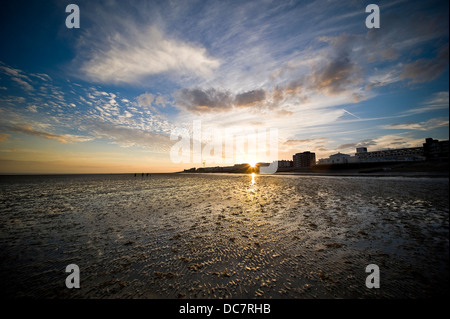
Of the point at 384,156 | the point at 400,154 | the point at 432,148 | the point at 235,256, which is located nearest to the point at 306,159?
the point at 384,156

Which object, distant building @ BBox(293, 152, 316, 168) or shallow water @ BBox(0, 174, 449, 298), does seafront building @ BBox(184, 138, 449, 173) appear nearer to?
distant building @ BBox(293, 152, 316, 168)

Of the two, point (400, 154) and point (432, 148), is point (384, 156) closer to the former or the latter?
point (400, 154)

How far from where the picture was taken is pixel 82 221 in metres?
10.1

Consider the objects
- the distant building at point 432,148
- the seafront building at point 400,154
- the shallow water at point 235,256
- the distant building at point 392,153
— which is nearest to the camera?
the shallow water at point 235,256

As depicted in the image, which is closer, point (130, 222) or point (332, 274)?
point (332, 274)

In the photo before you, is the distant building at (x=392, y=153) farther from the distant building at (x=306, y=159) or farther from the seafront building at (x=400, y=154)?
the distant building at (x=306, y=159)

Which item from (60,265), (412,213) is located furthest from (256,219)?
(412,213)

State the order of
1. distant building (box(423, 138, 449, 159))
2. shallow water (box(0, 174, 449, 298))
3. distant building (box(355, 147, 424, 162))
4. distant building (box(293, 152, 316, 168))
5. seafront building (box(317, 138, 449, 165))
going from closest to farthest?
shallow water (box(0, 174, 449, 298)) < distant building (box(423, 138, 449, 159)) < seafront building (box(317, 138, 449, 165)) < distant building (box(355, 147, 424, 162)) < distant building (box(293, 152, 316, 168))

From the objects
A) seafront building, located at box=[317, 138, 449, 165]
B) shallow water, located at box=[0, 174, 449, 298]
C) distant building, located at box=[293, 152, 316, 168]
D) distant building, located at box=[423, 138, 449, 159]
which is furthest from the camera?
distant building, located at box=[293, 152, 316, 168]

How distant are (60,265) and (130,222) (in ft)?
14.8

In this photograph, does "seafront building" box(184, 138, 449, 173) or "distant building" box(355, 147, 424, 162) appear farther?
"distant building" box(355, 147, 424, 162)

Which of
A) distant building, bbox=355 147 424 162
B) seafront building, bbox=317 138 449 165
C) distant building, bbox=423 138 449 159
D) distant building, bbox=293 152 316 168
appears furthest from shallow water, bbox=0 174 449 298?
distant building, bbox=293 152 316 168

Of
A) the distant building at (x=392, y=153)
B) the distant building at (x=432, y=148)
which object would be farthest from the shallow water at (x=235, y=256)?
the distant building at (x=392, y=153)
